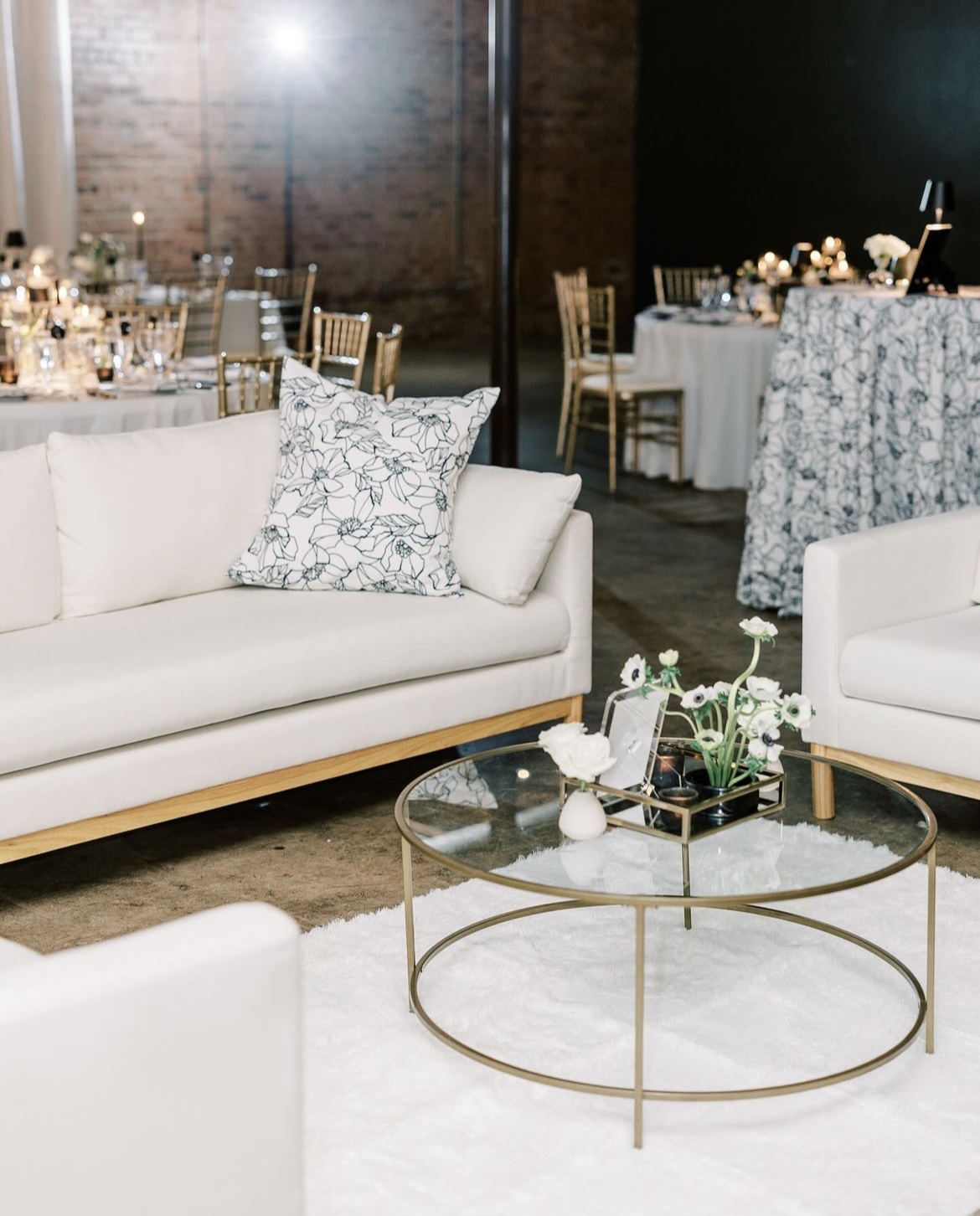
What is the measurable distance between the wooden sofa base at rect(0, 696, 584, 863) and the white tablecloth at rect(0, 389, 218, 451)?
1918 millimetres

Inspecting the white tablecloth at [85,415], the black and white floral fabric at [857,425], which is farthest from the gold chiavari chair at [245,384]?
the black and white floral fabric at [857,425]

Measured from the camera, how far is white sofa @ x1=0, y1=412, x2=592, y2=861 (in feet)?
10.4

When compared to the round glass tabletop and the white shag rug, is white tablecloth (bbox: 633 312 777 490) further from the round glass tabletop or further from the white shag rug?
the round glass tabletop

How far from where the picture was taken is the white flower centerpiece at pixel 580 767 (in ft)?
8.50

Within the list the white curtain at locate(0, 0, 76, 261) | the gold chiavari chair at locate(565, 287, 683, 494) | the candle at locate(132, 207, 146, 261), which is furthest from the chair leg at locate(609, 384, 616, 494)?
the candle at locate(132, 207, 146, 261)

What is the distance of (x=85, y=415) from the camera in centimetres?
535

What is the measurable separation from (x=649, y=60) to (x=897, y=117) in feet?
8.79

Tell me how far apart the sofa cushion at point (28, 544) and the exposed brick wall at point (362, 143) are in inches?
381

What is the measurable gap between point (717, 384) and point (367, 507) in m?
4.53

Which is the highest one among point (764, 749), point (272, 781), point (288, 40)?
point (288, 40)

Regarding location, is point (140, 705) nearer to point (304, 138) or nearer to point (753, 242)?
point (753, 242)

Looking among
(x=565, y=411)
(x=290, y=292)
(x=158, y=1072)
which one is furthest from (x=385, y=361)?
(x=290, y=292)

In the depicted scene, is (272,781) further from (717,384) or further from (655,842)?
(717,384)

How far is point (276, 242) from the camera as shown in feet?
44.4
